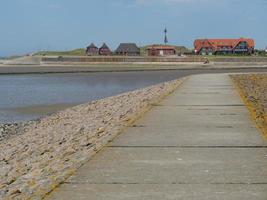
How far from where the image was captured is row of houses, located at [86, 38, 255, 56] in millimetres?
154500

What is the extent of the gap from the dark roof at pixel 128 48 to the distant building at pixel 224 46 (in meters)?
21.3

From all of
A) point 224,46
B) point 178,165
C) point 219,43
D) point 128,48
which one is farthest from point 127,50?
point 178,165

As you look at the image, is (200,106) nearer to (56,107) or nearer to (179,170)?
(179,170)

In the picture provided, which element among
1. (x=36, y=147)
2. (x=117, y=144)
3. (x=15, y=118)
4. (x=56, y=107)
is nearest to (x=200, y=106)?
(x=36, y=147)

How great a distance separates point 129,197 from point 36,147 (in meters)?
7.55

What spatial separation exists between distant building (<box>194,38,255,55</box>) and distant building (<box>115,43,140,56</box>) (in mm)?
21550

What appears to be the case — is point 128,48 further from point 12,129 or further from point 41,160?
point 41,160

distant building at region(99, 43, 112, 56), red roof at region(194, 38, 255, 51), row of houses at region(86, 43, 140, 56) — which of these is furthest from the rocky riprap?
red roof at region(194, 38, 255, 51)

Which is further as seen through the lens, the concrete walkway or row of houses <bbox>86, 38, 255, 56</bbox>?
row of houses <bbox>86, 38, 255, 56</bbox>

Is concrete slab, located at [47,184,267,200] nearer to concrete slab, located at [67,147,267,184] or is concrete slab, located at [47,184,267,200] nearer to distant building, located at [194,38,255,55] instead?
concrete slab, located at [67,147,267,184]

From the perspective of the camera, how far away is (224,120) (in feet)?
37.7

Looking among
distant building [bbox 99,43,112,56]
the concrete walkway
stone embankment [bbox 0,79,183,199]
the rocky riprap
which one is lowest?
distant building [bbox 99,43,112,56]

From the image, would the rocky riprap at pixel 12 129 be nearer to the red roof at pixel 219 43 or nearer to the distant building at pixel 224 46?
→ the distant building at pixel 224 46

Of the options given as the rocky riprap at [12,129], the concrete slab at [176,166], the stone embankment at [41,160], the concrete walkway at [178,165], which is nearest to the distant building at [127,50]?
the rocky riprap at [12,129]
